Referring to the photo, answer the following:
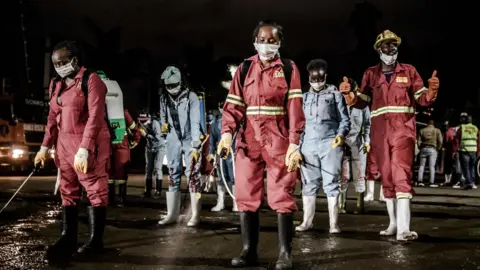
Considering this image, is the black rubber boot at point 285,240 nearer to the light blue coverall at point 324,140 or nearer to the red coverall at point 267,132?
the red coverall at point 267,132

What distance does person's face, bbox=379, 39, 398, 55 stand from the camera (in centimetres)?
696

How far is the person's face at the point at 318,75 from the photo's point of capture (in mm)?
7465

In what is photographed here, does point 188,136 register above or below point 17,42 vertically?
below

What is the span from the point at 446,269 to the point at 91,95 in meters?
3.69

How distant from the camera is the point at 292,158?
16.6 feet

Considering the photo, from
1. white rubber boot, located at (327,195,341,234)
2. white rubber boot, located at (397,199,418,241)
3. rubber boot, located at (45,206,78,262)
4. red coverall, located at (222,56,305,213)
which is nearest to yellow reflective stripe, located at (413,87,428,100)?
white rubber boot, located at (397,199,418,241)

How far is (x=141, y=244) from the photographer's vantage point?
633 centimetres

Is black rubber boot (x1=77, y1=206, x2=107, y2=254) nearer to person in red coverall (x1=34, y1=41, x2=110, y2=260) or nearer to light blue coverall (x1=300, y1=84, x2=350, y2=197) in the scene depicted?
person in red coverall (x1=34, y1=41, x2=110, y2=260)

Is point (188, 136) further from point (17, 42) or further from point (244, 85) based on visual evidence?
point (17, 42)

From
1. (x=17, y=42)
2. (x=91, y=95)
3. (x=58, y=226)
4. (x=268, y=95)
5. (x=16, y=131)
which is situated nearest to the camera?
(x=268, y=95)

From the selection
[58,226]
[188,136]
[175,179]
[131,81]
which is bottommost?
[58,226]

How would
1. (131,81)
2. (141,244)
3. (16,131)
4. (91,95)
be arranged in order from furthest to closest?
(131,81) → (16,131) → (141,244) → (91,95)

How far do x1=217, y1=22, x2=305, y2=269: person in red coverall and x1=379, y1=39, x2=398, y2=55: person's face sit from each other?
2.04 meters

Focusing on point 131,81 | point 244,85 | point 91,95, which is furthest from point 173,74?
point 131,81
